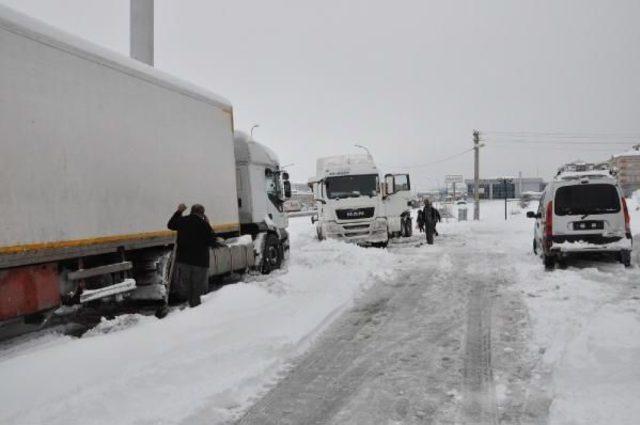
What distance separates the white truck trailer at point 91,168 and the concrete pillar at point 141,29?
8162 mm

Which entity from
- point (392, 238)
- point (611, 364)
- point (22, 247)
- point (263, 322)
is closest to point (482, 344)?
point (611, 364)

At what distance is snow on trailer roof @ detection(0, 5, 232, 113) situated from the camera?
5.93 metres

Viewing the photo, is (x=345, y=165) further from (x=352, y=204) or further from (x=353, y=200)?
(x=352, y=204)

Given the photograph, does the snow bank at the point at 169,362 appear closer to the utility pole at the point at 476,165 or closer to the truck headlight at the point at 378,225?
the truck headlight at the point at 378,225

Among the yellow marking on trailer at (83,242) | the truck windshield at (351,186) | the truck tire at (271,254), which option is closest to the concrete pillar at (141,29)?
the truck windshield at (351,186)

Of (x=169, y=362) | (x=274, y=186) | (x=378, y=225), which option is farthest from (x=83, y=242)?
(x=378, y=225)

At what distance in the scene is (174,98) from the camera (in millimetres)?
8969

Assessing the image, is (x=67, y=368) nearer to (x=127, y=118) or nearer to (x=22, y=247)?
(x=22, y=247)

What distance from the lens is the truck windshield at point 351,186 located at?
1914 cm

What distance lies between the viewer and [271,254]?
513 inches

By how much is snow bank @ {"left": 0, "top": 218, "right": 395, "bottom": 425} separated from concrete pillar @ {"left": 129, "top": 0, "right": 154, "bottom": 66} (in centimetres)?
1156

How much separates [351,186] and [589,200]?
9.19m

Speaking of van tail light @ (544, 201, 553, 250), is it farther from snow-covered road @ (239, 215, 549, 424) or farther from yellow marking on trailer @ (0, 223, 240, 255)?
yellow marking on trailer @ (0, 223, 240, 255)

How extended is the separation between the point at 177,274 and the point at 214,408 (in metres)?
5.17
